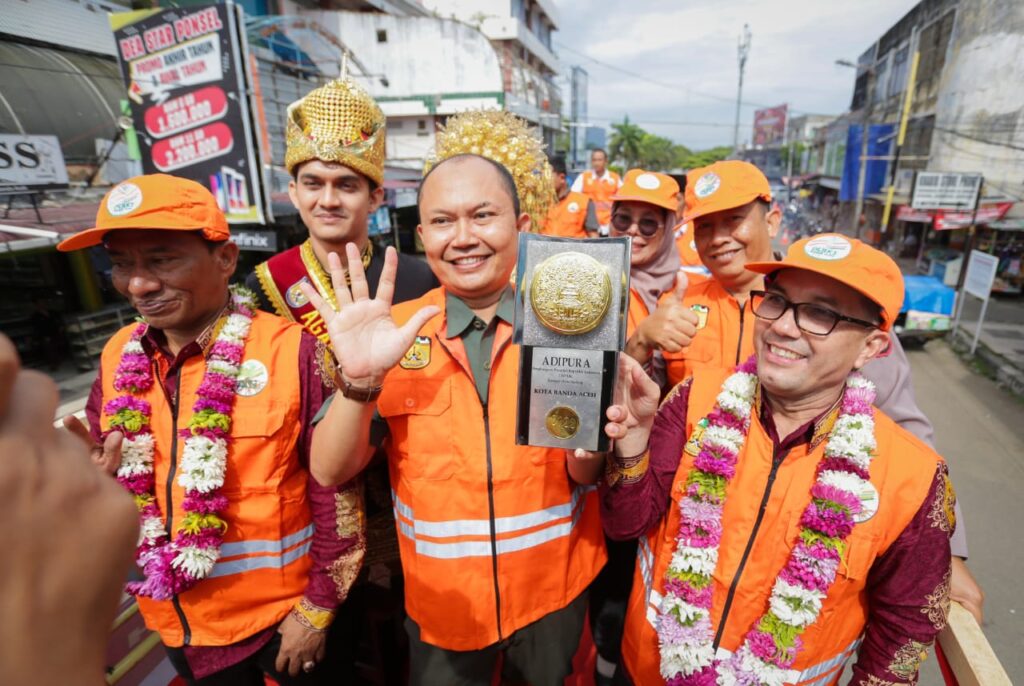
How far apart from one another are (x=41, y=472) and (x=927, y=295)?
11.0 m

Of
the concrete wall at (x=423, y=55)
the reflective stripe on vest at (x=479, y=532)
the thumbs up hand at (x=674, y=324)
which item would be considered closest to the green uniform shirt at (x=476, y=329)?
the reflective stripe on vest at (x=479, y=532)

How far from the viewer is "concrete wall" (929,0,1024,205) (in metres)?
12.6

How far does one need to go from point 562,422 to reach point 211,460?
4.01 ft

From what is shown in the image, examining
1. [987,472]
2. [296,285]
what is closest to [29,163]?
[296,285]

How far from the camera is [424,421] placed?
1731 mm

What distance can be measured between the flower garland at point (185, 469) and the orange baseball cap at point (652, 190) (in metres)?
2.24

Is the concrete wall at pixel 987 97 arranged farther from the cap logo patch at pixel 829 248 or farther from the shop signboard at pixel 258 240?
the shop signboard at pixel 258 240

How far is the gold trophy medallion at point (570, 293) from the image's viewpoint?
1480 millimetres

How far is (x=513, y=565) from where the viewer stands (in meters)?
1.75

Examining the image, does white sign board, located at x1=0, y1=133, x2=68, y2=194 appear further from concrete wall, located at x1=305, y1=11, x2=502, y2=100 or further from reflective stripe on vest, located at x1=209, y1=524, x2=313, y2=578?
concrete wall, located at x1=305, y1=11, x2=502, y2=100

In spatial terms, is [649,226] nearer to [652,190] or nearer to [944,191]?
[652,190]

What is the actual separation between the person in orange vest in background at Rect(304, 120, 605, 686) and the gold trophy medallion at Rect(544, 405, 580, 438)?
191mm

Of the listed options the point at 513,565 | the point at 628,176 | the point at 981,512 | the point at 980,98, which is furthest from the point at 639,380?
the point at 980,98

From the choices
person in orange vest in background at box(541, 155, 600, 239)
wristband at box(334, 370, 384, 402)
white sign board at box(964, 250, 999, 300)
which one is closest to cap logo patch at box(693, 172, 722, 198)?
wristband at box(334, 370, 384, 402)
